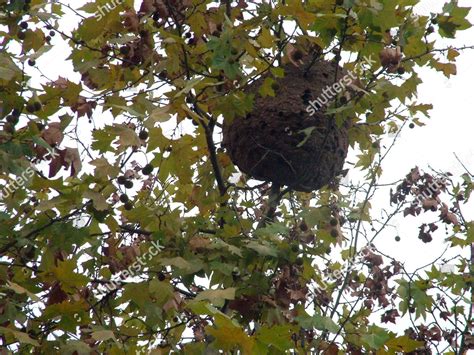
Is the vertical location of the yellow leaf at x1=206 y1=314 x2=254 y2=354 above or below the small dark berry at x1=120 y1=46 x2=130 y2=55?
below

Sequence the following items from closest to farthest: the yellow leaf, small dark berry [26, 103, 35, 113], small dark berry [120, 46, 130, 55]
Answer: the yellow leaf, small dark berry [26, 103, 35, 113], small dark berry [120, 46, 130, 55]

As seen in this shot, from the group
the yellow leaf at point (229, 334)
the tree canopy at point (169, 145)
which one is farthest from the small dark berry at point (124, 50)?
the yellow leaf at point (229, 334)

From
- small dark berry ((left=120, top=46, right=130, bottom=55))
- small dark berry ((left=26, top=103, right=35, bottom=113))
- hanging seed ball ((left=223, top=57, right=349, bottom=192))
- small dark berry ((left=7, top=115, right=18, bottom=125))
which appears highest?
small dark berry ((left=120, top=46, right=130, bottom=55))

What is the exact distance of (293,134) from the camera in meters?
3.68

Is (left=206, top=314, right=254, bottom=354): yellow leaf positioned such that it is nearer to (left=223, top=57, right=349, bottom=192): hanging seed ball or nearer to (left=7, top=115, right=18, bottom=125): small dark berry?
(left=223, top=57, right=349, bottom=192): hanging seed ball

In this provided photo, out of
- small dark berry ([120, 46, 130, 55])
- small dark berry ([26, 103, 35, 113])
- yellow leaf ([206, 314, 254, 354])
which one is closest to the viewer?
yellow leaf ([206, 314, 254, 354])

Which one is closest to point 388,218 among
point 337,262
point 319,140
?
point 337,262

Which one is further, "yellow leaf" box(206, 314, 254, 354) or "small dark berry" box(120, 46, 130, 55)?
"small dark berry" box(120, 46, 130, 55)

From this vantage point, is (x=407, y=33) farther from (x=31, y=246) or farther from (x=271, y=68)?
(x=31, y=246)

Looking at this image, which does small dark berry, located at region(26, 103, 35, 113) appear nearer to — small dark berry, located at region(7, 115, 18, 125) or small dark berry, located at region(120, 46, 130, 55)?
small dark berry, located at region(7, 115, 18, 125)

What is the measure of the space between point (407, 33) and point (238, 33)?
0.88 metres

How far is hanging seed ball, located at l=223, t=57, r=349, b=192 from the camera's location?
12.1ft

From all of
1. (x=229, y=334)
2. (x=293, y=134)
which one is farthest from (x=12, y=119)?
(x=229, y=334)

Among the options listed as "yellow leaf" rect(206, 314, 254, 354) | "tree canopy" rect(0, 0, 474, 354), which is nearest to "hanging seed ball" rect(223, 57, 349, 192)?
"tree canopy" rect(0, 0, 474, 354)
